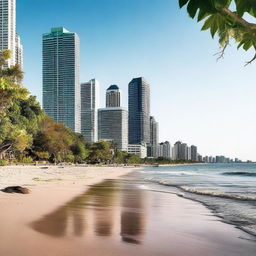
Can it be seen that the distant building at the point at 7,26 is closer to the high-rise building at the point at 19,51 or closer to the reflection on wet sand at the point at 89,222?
the high-rise building at the point at 19,51

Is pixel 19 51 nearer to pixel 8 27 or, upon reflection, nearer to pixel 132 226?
pixel 8 27

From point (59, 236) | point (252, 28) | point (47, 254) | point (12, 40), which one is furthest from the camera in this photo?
point (12, 40)

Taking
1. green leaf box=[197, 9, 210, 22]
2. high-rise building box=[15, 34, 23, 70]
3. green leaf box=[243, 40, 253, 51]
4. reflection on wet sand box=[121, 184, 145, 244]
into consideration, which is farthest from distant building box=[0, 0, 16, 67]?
green leaf box=[197, 9, 210, 22]

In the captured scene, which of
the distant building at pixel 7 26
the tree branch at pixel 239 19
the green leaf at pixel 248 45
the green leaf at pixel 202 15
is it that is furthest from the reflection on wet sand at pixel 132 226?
the distant building at pixel 7 26

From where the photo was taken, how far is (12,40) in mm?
180875

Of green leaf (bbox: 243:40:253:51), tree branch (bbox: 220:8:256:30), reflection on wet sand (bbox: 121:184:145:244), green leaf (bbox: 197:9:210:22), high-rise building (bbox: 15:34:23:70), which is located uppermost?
high-rise building (bbox: 15:34:23:70)

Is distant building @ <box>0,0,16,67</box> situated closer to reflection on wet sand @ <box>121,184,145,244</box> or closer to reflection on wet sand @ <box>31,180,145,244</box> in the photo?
reflection on wet sand @ <box>31,180,145,244</box>

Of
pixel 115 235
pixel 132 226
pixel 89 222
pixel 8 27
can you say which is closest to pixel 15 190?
pixel 89 222

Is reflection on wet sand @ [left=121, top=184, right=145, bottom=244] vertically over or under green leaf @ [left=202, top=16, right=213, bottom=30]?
under

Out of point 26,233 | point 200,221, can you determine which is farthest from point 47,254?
point 200,221

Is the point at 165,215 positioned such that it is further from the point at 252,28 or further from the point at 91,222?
the point at 252,28

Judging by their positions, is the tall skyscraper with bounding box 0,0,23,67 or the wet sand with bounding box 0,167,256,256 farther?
the tall skyscraper with bounding box 0,0,23,67

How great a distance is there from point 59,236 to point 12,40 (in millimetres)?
190697

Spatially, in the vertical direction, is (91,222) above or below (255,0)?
below
